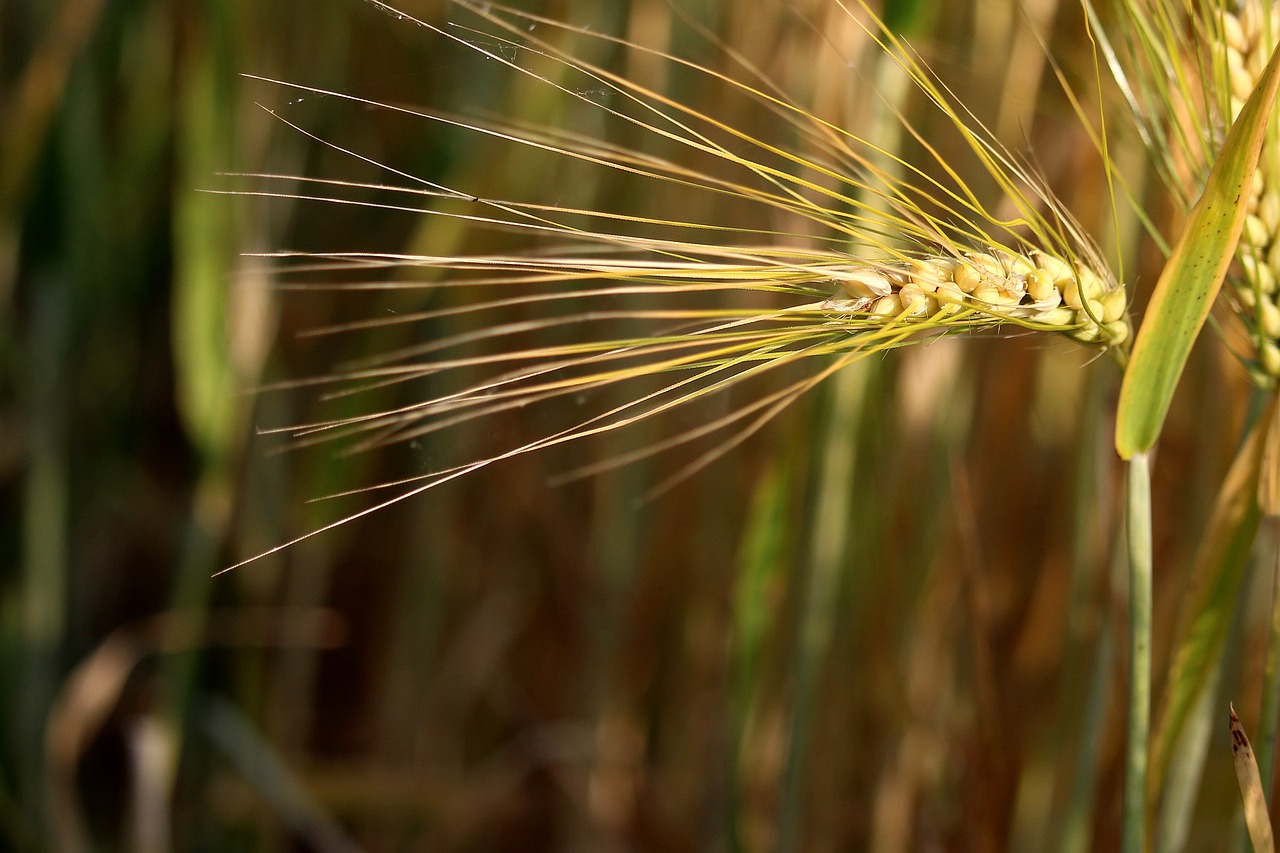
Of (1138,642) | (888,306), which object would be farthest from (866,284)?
(1138,642)

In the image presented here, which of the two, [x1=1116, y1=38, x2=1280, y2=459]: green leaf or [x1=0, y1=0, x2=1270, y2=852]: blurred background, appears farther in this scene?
[x1=0, y1=0, x2=1270, y2=852]: blurred background

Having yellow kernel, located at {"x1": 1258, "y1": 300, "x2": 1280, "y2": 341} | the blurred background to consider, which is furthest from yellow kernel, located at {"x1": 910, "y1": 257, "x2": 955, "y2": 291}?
the blurred background

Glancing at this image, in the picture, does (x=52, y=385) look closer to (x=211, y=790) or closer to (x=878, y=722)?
(x=211, y=790)

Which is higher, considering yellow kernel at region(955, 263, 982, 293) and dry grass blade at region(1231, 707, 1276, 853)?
yellow kernel at region(955, 263, 982, 293)

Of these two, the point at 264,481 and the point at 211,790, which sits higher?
the point at 264,481

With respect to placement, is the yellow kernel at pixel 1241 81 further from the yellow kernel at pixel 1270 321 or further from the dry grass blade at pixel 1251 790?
the dry grass blade at pixel 1251 790

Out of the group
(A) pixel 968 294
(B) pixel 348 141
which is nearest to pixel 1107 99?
(A) pixel 968 294

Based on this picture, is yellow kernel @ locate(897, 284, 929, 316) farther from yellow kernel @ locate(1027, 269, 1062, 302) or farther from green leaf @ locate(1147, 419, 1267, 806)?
green leaf @ locate(1147, 419, 1267, 806)
